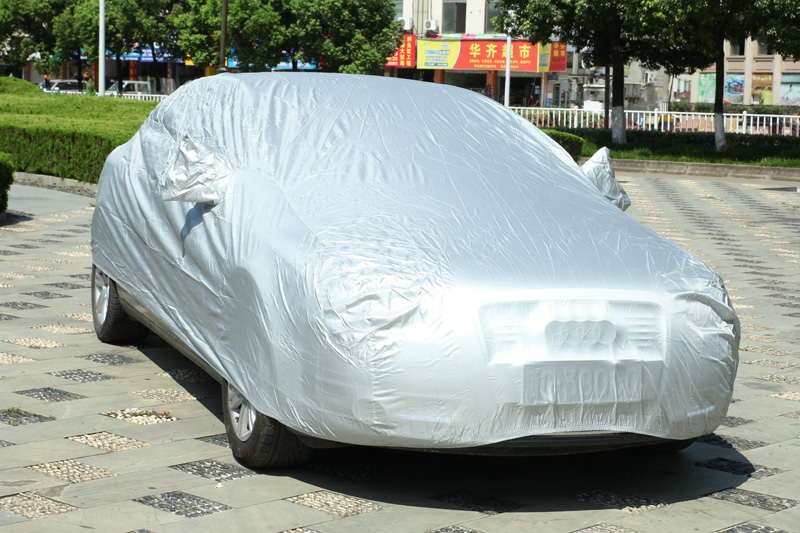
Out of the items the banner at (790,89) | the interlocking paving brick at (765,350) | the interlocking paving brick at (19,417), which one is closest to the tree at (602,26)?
the interlocking paving brick at (765,350)

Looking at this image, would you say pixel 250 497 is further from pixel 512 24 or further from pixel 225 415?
pixel 512 24

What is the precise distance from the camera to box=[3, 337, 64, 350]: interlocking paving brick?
6617 millimetres

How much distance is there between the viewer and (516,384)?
382cm

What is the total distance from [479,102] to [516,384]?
7.74 feet

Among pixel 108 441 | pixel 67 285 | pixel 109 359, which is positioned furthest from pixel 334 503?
pixel 67 285

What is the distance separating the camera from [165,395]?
5.60 m

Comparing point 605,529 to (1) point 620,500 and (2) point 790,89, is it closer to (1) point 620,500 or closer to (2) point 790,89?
(1) point 620,500

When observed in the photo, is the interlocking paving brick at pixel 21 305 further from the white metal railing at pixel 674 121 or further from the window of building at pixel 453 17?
A: the window of building at pixel 453 17

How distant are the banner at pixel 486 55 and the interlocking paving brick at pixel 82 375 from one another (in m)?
47.0

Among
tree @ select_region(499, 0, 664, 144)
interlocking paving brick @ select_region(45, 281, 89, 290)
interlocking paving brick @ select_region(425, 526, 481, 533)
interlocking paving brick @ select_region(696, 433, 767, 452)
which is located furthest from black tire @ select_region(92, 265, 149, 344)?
tree @ select_region(499, 0, 664, 144)

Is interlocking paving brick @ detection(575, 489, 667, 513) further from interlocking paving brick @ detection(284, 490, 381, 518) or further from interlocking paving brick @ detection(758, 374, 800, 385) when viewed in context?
interlocking paving brick @ detection(758, 374, 800, 385)

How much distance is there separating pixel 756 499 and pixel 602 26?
84.2ft

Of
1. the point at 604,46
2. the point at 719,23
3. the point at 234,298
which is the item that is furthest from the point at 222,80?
the point at 604,46

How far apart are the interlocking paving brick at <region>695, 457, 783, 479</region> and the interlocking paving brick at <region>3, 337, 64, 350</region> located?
390cm
